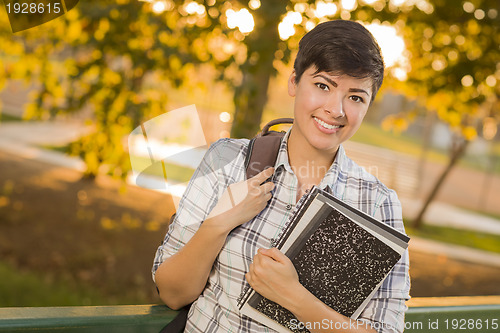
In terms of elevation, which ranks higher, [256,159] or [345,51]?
[345,51]

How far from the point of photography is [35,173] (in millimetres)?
9242

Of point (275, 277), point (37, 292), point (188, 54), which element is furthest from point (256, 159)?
point (37, 292)

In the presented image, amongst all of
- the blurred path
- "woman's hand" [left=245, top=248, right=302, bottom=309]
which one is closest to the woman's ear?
"woman's hand" [left=245, top=248, right=302, bottom=309]

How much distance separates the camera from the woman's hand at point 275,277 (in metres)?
1.33

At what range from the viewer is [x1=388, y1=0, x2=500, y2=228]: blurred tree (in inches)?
189

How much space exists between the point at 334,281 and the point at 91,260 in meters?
5.07

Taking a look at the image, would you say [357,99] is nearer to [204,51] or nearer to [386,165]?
[204,51]

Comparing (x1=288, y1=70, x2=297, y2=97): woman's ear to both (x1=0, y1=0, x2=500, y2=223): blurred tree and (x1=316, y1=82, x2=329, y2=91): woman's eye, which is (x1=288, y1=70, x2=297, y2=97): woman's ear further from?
(x1=0, y1=0, x2=500, y2=223): blurred tree

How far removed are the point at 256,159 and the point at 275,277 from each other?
1.22 feet

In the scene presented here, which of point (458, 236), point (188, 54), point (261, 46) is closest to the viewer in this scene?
point (261, 46)

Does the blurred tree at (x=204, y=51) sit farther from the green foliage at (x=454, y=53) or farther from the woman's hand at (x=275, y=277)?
the woman's hand at (x=275, y=277)

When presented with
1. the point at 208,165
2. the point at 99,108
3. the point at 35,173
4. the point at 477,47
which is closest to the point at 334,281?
the point at 208,165

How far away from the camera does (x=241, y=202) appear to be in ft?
4.68

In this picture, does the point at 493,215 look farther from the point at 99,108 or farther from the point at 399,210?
the point at 399,210
